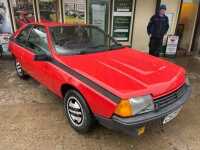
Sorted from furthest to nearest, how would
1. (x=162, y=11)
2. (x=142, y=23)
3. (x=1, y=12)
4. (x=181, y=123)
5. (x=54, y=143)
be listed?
(x=142, y=23), (x=1, y=12), (x=162, y=11), (x=181, y=123), (x=54, y=143)

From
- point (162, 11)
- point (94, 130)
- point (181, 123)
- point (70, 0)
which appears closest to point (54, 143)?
point (94, 130)

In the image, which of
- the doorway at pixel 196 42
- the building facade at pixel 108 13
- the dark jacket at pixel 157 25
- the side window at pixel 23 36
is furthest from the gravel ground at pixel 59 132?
the doorway at pixel 196 42

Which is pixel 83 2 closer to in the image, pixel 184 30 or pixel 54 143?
A: pixel 184 30

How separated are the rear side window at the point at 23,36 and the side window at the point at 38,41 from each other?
8.7 inches

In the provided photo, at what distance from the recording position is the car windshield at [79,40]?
3.35 m

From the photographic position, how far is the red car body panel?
2.39 meters

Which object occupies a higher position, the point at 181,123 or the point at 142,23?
the point at 142,23

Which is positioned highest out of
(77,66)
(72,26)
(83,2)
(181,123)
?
(83,2)

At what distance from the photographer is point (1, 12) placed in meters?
6.44

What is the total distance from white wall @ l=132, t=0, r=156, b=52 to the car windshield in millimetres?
3424

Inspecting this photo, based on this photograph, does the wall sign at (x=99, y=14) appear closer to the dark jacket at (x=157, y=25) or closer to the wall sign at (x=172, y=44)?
the dark jacket at (x=157, y=25)

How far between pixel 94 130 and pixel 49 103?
4.00 ft

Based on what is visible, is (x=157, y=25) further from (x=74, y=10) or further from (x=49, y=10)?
(x=49, y=10)

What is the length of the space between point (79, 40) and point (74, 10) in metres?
3.61
